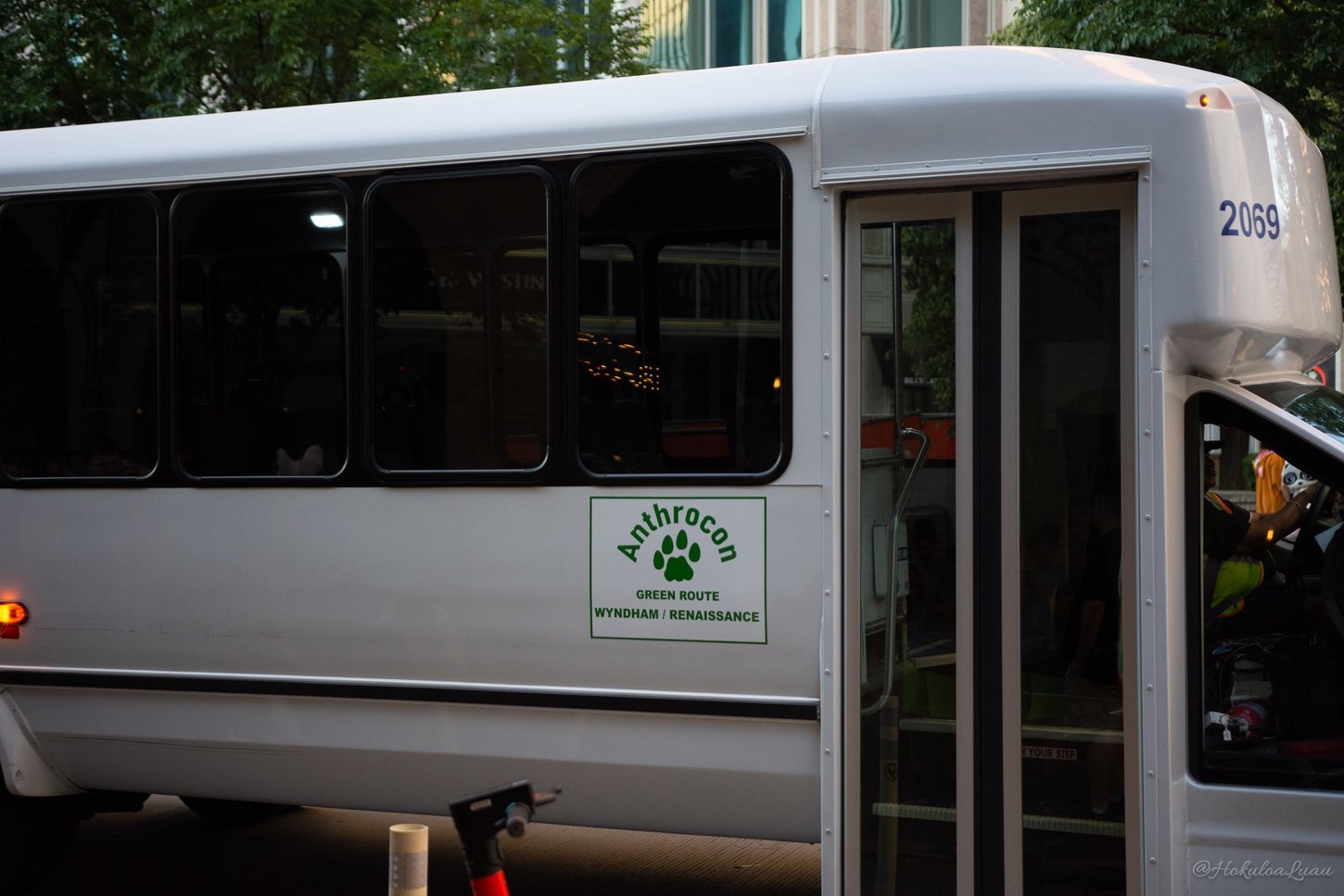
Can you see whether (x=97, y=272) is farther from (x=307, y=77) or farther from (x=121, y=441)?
(x=307, y=77)

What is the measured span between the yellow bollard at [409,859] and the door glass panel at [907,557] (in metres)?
1.65

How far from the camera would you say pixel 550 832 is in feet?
22.7

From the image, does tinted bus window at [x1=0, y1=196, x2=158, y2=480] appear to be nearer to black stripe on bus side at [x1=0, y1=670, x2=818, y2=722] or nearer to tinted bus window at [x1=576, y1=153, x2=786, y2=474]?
black stripe on bus side at [x1=0, y1=670, x2=818, y2=722]

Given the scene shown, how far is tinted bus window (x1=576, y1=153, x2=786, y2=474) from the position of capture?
174 inches

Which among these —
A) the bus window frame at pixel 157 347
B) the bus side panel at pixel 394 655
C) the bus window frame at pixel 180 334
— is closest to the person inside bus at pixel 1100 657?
the bus side panel at pixel 394 655

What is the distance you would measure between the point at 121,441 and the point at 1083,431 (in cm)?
344

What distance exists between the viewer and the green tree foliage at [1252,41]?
12.7 m

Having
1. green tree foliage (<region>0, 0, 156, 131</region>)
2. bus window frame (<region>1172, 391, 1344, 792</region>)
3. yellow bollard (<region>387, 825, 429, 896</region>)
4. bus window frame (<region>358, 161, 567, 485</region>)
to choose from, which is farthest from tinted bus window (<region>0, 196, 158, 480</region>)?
green tree foliage (<region>0, 0, 156, 131</region>)

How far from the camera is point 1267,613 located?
13.0 feet

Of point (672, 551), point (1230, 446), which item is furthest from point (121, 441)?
point (1230, 446)

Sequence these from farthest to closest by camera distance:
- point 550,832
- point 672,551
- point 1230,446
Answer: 1. point 550,832
2. point 672,551
3. point 1230,446

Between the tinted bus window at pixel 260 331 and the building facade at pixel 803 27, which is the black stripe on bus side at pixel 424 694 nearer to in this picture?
the tinted bus window at pixel 260 331

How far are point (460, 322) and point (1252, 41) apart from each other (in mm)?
10685

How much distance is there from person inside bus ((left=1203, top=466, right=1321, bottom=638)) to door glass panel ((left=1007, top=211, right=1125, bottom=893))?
0.90 feet
